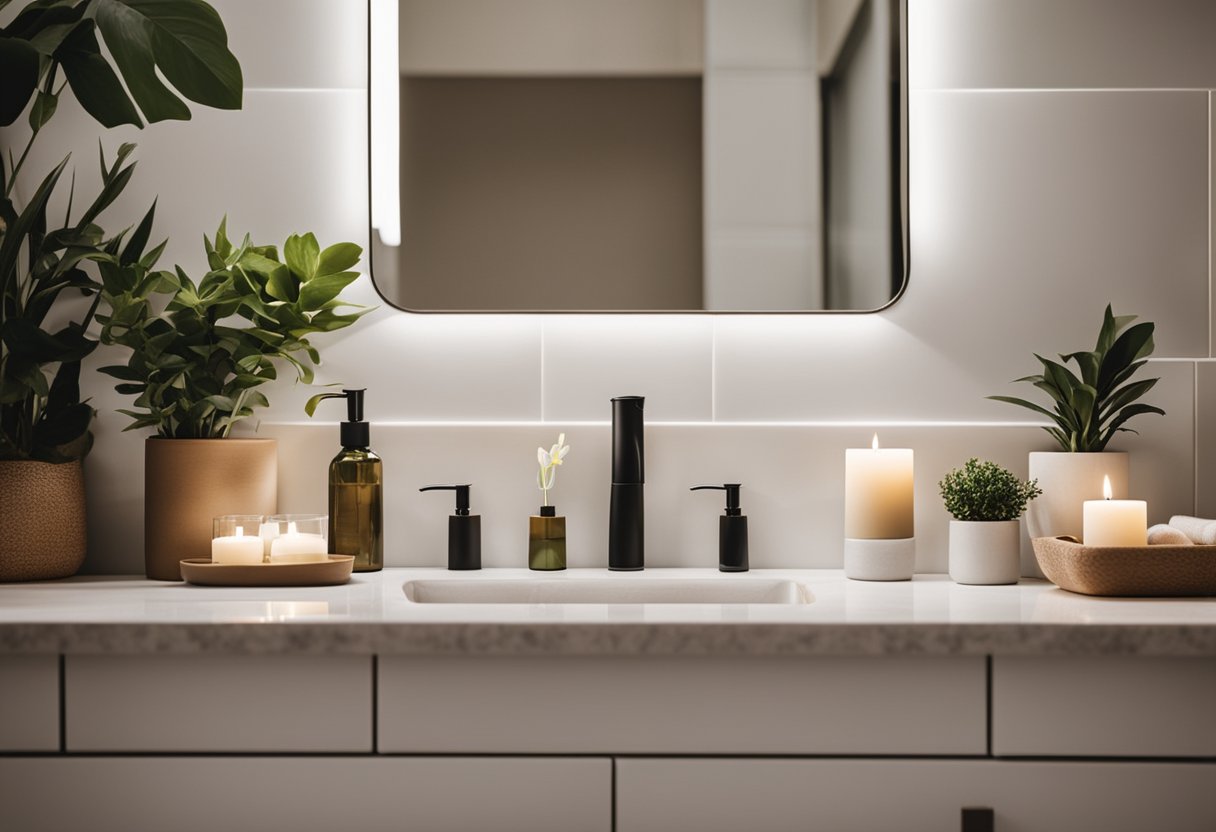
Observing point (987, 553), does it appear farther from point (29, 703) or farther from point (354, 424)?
point (29, 703)

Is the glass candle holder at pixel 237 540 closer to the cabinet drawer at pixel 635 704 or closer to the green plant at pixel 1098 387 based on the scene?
the cabinet drawer at pixel 635 704

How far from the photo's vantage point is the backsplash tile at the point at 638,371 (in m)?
1.33

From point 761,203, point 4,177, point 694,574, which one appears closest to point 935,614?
point 694,574

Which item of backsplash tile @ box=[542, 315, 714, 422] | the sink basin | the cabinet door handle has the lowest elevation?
the cabinet door handle

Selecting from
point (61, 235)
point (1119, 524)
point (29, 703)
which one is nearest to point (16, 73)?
point (61, 235)

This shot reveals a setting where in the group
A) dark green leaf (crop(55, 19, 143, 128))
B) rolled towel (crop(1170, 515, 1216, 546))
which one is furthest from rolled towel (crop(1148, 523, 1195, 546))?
dark green leaf (crop(55, 19, 143, 128))

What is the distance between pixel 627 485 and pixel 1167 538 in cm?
63

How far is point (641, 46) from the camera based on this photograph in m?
1.32

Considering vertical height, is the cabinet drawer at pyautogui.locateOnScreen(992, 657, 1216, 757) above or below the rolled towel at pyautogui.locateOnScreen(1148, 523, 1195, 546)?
below

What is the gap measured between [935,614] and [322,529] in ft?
2.30

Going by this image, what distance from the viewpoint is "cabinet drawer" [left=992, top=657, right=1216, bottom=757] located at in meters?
0.85

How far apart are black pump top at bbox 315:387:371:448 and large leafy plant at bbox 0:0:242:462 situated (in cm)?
30

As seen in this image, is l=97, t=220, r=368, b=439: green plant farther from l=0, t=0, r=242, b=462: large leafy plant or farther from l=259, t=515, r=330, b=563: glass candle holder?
l=259, t=515, r=330, b=563: glass candle holder

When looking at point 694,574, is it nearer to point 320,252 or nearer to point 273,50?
point 320,252
